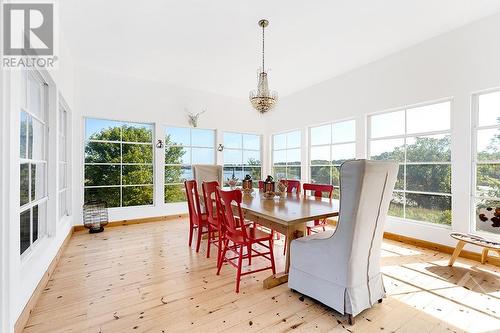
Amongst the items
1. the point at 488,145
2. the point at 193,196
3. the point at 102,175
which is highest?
the point at 488,145

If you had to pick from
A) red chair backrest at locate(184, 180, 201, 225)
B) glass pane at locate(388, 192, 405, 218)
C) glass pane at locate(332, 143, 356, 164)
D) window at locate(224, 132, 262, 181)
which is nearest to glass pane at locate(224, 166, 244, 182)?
window at locate(224, 132, 262, 181)

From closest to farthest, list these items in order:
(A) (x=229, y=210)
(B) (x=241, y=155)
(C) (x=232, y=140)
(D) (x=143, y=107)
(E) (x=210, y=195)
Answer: (A) (x=229, y=210)
(E) (x=210, y=195)
(D) (x=143, y=107)
(C) (x=232, y=140)
(B) (x=241, y=155)

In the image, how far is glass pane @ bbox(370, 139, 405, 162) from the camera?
4.18 meters

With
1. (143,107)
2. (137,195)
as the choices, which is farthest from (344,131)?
(137,195)

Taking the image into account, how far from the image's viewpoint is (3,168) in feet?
4.81

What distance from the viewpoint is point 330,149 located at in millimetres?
5398

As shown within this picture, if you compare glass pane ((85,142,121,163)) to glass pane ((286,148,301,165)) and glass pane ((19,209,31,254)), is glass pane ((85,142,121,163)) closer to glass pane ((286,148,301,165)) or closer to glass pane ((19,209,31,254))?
glass pane ((19,209,31,254))

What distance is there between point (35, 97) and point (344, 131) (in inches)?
194

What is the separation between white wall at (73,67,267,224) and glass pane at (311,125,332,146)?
76.3 inches

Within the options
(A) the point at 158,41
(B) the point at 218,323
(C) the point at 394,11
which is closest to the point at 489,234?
(C) the point at 394,11

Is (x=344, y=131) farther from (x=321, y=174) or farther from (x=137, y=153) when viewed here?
(x=137, y=153)

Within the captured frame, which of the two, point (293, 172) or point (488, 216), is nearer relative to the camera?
point (488, 216)

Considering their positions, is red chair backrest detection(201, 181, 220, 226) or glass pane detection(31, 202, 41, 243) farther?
red chair backrest detection(201, 181, 220, 226)

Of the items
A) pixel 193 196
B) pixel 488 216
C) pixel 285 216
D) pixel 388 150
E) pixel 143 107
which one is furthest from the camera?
pixel 143 107
